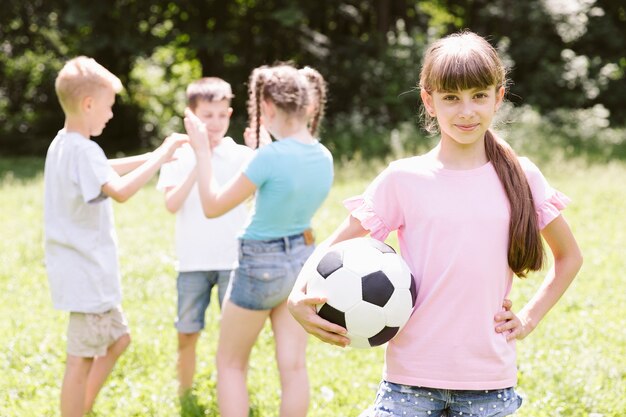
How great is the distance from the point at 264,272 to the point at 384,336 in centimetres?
117

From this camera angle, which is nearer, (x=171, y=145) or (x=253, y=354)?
(x=171, y=145)

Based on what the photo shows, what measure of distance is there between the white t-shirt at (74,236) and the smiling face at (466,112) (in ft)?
6.33

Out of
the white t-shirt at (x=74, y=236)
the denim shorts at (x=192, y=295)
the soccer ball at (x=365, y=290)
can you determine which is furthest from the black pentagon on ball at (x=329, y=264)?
the denim shorts at (x=192, y=295)

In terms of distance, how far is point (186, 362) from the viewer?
469 cm

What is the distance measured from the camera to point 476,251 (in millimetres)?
2531

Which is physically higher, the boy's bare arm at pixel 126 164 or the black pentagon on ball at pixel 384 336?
the boy's bare arm at pixel 126 164

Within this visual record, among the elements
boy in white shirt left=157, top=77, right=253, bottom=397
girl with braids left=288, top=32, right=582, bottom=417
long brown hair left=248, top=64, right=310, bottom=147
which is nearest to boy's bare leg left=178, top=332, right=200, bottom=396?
boy in white shirt left=157, top=77, right=253, bottom=397

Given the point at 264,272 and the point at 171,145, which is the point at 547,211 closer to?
the point at 264,272

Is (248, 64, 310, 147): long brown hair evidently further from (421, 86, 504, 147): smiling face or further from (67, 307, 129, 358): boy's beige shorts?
(67, 307, 129, 358): boy's beige shorts

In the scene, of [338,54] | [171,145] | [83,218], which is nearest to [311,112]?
[171,145]

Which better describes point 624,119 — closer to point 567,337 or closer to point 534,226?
point 567,337

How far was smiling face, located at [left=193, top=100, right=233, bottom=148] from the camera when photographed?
446cm

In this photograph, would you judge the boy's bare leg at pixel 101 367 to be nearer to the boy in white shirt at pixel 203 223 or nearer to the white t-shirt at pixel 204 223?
the boy in white shirt at pixel 203 223

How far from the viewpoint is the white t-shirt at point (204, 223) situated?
14.5 ft
